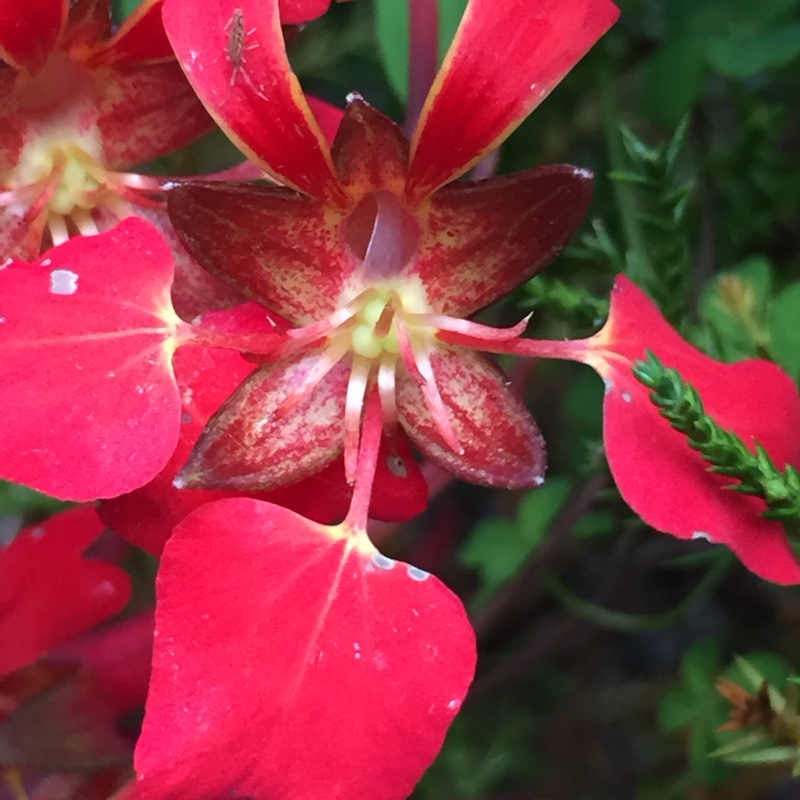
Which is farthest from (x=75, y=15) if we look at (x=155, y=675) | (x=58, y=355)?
(x=155, y=675)

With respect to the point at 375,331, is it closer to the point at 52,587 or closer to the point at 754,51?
the point at 52,587

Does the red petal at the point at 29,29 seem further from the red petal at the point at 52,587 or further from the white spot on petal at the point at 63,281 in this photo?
the red petal at the point at 52,587

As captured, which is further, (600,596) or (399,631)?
(600,596)

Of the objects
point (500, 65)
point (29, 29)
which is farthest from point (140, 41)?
point (500, 65)

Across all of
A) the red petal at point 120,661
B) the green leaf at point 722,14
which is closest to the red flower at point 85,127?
the red petal at point 120,661

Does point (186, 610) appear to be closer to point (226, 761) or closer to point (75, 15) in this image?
point (226, 761)
